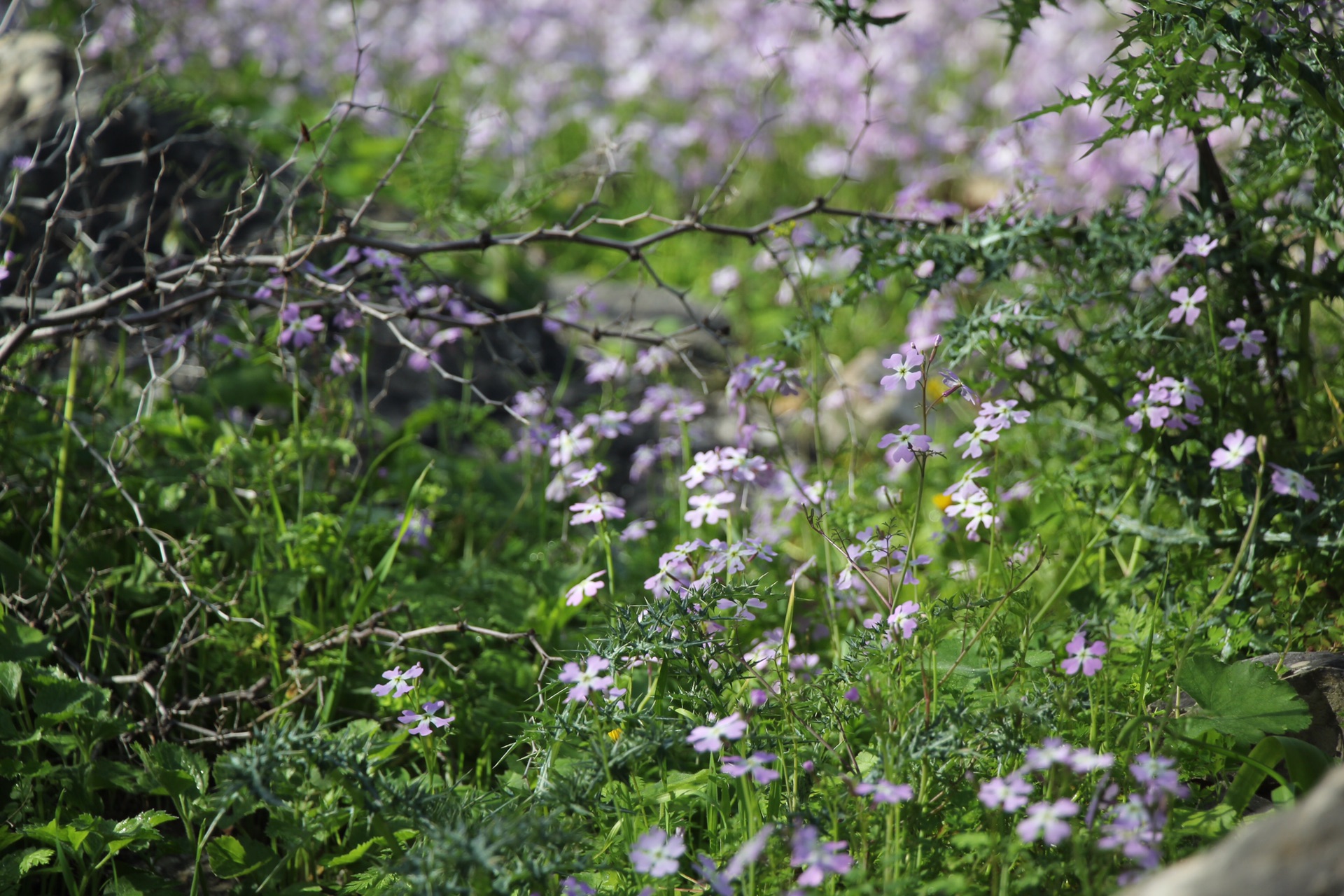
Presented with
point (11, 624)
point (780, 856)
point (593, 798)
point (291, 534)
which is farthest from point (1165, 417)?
point (11, 624)

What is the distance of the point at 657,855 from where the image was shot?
1.37m

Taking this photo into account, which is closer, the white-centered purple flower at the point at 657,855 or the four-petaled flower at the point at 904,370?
the white-centered purple flower at the point at 657,855

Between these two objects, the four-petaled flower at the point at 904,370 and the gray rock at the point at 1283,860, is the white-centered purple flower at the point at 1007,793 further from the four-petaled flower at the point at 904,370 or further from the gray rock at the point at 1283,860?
the four-petaled flower at the point at 904,370

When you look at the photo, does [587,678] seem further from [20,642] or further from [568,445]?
[20,642]

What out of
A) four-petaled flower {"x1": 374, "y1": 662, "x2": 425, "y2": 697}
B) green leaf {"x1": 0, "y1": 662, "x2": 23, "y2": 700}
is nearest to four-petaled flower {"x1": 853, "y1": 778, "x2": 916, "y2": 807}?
four-petaled flower {"x1": 374, "y1": 662, "x2": 425, "y2": 697}

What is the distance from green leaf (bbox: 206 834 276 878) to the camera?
185cm

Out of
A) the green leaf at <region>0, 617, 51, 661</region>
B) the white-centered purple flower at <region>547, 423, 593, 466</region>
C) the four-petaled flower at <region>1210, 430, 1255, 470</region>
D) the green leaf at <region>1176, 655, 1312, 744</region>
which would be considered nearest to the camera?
the green leaf at <region>1176, 655, 1312, 744</region>

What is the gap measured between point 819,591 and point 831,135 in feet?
22.8

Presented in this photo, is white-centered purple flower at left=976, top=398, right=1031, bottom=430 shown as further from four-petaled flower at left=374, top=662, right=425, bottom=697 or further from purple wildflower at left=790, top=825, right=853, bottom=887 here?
four-petaled flower at left=374, top=662, right=425, bottom=697

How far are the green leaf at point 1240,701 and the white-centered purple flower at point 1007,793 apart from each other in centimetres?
49

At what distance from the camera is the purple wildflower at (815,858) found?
4.08 feet

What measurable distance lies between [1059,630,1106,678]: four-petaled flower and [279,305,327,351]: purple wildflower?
1.86 meters

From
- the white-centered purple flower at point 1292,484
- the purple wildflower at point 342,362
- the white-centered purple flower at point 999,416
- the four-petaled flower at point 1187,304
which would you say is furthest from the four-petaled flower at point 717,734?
the purple wildflower at point 342,362

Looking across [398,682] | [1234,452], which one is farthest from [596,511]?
[1234,452]
